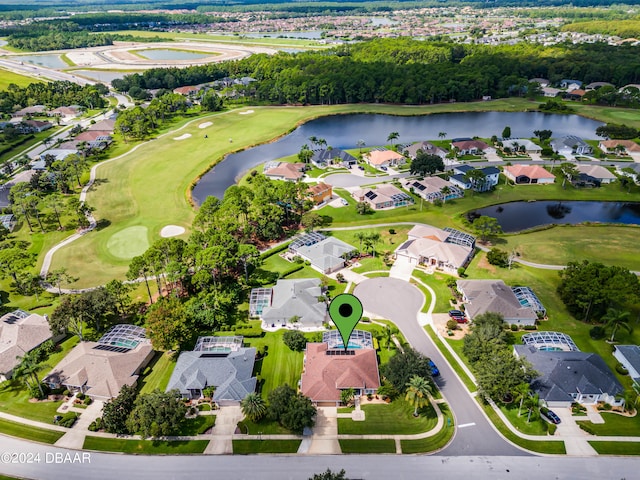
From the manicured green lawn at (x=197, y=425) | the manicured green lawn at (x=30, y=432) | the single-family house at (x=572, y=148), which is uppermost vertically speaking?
the single-family house at (x=572, y=148)

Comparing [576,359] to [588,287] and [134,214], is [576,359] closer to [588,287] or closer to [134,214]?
[588,287]

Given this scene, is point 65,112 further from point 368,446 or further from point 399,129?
point 368,446

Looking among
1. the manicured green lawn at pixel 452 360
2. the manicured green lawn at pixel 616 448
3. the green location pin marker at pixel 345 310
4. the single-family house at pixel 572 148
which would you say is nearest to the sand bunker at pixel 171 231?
the green location pin marker at pixel 345 310

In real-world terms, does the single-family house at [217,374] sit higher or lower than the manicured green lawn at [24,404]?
higher

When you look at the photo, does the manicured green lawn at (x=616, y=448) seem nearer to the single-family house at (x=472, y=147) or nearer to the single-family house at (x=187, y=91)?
the single-family house at (x=472, y=147)

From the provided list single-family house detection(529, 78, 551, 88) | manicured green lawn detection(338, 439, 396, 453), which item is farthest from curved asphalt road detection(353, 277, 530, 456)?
single-family house detection(529, 78, 551, 88)

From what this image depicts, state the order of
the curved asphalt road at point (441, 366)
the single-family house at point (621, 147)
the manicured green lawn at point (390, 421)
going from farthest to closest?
1. the single-family house at point (621, 147)
2. the manicured green lawn at point (390, 421)
3. the curved asphalt road at point (441, 366)

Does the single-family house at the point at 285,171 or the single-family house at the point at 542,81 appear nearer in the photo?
the single-family house at the point at 285,171
